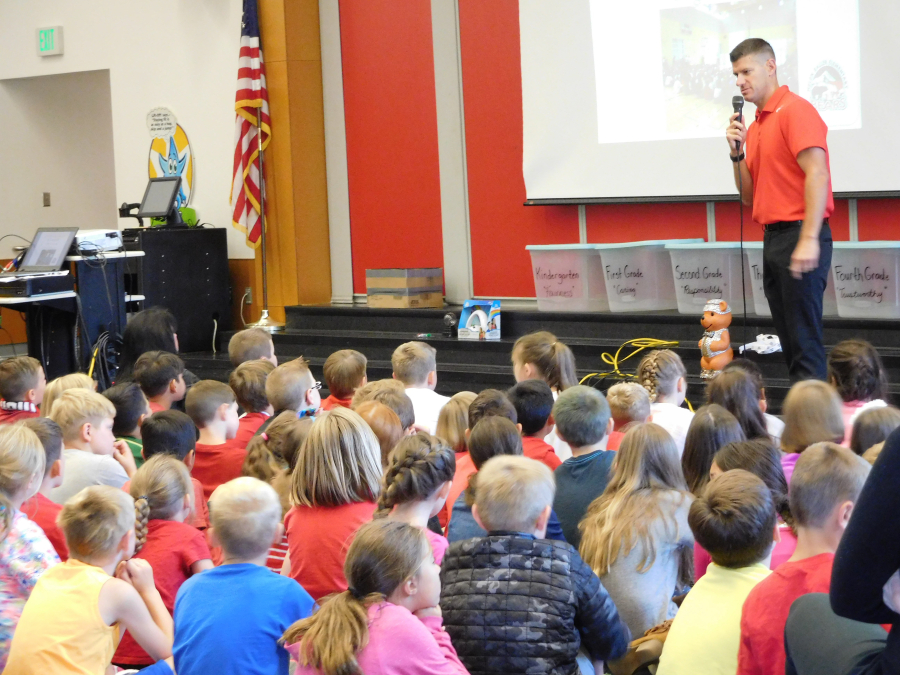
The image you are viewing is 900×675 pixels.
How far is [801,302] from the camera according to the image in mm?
4195

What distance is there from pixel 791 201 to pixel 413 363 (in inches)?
66.6

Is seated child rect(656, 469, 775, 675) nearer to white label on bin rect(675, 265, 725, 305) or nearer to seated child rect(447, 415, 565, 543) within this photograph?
seated child rect(447, 415, 565, 543)

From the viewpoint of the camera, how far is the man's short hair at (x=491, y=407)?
124 inches

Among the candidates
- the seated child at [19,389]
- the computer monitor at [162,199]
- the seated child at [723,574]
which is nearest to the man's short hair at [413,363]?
the seated child at [19,389]

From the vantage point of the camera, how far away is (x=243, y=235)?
27.0 feet

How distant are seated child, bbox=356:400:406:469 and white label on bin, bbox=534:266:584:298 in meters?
3.61

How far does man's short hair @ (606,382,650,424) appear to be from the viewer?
3428mm

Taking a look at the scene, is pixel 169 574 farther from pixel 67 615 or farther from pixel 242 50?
pixel 242 50

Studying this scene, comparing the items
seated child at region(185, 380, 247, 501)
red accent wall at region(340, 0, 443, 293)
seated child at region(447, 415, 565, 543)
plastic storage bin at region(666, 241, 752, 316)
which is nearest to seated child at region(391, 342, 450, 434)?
seated child at region(185, 380, 247, 501)

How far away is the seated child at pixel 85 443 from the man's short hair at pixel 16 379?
84cm

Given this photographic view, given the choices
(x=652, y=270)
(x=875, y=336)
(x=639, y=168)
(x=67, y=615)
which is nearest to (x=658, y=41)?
(x=639, y=168)

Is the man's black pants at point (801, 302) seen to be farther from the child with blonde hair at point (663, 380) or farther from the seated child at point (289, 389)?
the seated child at point (289, 389)

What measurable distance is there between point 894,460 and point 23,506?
7.84 ft

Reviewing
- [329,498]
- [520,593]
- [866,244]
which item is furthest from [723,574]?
[866,244]
